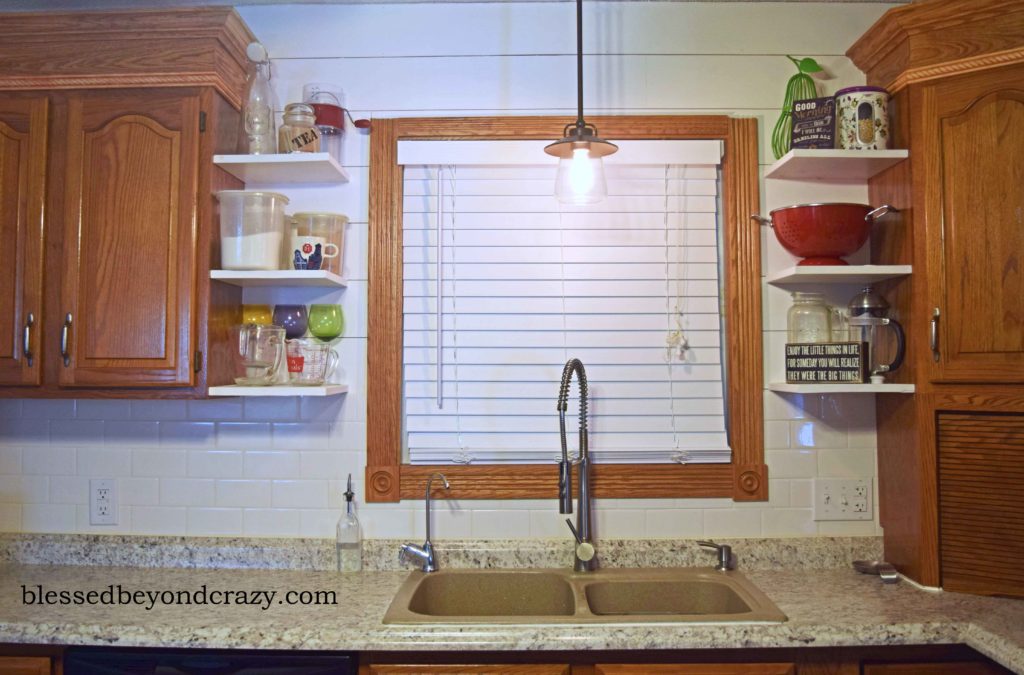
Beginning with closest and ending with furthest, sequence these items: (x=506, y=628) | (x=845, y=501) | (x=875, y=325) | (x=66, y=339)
Answer: (x=506, y=628), (x=66, y=339), (x=875, y=325), (x=845, y=501)

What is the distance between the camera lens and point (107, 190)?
1.84 meters

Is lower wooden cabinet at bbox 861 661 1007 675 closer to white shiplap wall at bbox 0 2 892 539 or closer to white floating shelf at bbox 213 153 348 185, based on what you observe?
white shiplap wall at bbox 0 2 892 539

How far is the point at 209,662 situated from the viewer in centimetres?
154

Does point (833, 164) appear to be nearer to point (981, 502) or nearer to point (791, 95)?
point (791, 95)

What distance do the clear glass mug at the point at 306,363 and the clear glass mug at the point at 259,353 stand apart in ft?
0.11

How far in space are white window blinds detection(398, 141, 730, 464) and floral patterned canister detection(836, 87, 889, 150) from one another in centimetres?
35

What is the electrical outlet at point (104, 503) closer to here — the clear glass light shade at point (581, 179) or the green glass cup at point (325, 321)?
the green glass cup at point (325, 321)

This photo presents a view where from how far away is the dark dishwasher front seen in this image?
1.52 metres

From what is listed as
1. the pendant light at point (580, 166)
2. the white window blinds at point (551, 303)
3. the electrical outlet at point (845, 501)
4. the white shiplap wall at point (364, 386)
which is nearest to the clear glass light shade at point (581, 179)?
the pendant light at point (580, 166)

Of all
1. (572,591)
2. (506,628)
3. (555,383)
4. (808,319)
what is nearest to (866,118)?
(808,319)

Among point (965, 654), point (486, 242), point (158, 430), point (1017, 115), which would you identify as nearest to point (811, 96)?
point (1017, 115)

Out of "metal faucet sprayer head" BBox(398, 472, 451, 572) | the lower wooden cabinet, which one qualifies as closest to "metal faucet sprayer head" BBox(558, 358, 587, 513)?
"metal faucet sprayer head" BBox(398, 472, 451, 572)

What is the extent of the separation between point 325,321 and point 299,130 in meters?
0.53

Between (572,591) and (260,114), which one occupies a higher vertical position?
(260,114)
